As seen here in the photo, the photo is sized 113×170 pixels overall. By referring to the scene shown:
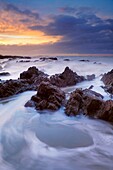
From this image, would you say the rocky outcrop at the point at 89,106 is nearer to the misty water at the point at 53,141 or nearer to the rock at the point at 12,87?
the misty water at the point at 53,141

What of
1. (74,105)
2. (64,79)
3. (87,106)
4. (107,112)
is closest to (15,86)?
(64,79)

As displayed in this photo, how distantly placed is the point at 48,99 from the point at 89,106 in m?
1.26

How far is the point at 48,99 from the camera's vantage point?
6.93m

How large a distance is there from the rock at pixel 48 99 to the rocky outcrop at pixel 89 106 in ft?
1.34

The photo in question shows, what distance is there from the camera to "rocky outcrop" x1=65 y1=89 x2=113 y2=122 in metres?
5.86

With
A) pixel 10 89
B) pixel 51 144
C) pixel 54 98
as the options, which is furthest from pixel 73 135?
pixel 10 89

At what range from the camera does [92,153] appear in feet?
14.5

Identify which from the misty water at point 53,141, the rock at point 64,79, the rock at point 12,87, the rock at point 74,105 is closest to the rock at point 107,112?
the misty water at point 53,141

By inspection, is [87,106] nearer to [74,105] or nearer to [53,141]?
[74,105]

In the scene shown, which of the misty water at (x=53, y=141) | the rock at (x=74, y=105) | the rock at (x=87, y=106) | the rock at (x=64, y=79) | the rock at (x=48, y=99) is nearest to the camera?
the misty water at (x=53, y=141)

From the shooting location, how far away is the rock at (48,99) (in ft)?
22.4

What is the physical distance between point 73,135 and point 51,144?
65cm

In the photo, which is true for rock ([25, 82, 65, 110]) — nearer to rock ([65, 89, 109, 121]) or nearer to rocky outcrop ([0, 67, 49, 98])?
rock ([65, 89, 109, 121])

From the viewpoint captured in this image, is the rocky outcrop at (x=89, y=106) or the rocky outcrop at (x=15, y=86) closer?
the rocky outcrop at (x=89, y=106)
